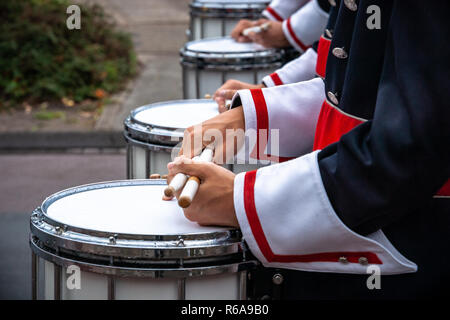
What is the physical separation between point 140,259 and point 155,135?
3.38 ft

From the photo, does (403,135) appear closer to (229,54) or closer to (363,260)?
(363,260)

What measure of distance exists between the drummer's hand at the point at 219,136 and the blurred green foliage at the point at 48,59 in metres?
4.84

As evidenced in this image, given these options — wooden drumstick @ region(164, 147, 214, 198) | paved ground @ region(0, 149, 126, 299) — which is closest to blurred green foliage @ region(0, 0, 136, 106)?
paved ground @ region(0, 149, 126, 299)

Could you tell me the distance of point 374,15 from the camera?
1.64 metres

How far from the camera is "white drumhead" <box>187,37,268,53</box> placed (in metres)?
3.96

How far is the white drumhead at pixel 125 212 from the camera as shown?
174 centimetres

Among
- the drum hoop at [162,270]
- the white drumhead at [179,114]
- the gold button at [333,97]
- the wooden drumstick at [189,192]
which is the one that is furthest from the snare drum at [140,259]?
the white drumhead at [179,114]

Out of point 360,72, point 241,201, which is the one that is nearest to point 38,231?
point 241,201

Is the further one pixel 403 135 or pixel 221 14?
pixel 221 14

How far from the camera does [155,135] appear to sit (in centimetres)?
265

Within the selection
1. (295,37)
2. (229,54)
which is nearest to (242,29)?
(295,37)

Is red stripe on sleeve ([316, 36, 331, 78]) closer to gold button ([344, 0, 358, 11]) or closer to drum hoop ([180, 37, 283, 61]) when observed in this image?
gold button ([344, 0, 358, 11])

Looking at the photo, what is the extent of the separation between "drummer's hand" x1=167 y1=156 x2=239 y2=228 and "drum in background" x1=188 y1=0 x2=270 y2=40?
350 cm

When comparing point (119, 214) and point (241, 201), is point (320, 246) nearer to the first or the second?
point (241, 201)
